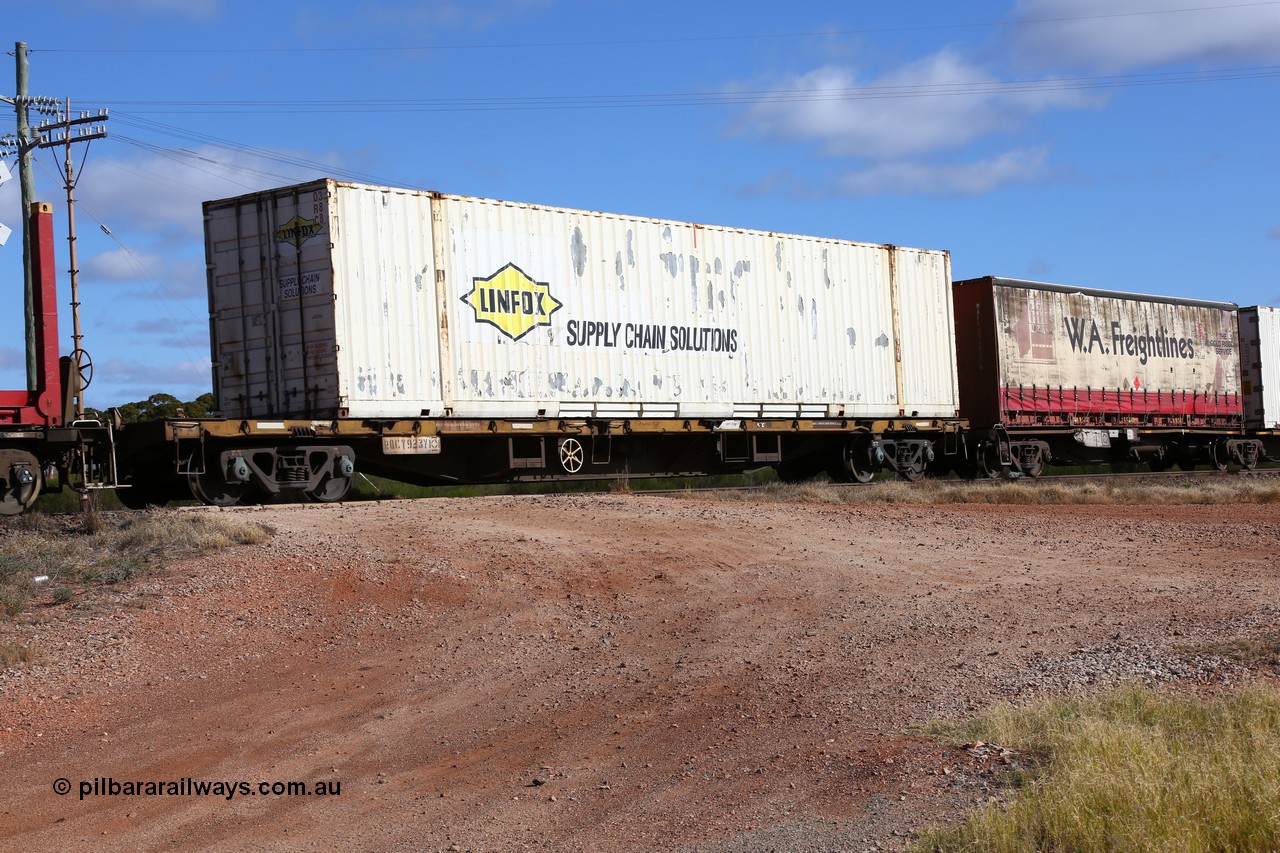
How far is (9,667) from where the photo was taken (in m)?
7.98

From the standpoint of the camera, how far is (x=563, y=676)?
7.88 metres

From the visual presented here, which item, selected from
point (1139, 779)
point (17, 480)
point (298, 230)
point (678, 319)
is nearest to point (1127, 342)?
point (678, 319)

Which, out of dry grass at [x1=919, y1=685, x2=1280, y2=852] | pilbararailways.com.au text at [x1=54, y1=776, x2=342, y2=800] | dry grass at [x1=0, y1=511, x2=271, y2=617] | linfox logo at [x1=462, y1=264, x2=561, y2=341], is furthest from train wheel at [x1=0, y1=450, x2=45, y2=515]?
dry grass at [x1=919, y1=685, x2=1280, y2=852]

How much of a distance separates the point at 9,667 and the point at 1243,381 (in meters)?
29.4

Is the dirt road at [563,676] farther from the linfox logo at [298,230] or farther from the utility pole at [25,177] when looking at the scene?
the utility pole at [25,177]

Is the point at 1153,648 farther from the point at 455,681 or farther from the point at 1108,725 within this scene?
the point at 455,681

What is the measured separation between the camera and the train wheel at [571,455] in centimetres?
1780

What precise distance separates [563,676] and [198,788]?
2439 millimetres

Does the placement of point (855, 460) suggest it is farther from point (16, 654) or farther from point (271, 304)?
point (16, 654)

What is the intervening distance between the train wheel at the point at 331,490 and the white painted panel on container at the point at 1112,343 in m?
13.2

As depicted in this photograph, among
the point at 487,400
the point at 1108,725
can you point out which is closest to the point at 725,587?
the point at 1108,725

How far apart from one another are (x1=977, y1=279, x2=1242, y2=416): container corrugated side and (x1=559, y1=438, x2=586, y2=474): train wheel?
31.1 ft

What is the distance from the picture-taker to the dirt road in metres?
5.57

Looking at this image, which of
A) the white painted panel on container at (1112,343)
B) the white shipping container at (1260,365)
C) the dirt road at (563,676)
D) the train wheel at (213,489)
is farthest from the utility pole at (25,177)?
the white shipping container at (1260,365)
